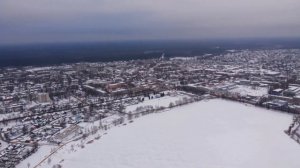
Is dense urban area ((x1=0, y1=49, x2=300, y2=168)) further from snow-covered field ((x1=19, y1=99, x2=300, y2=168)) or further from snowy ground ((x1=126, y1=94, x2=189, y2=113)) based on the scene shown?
snow-covered field ((x1=19, y1=99, x2=300, y2=168))

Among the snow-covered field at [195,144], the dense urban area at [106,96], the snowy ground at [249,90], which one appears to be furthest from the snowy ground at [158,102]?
the snowy ground at [249,90]

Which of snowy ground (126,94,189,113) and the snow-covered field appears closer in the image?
the snow-covered field

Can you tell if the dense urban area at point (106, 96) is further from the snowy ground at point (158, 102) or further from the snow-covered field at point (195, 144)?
the snow-covered field at point (195, 144)

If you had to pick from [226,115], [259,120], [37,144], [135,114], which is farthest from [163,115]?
[37,144]

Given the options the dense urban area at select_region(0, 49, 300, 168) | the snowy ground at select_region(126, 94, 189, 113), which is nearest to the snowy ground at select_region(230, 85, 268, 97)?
the dense urban area at select_region(0, 49, 300, 168)

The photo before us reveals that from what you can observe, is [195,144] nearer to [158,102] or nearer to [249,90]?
[158,102]

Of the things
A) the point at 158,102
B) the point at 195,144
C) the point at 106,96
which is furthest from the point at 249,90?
the point at 195,144
